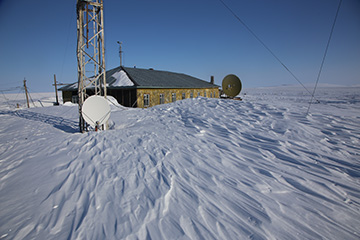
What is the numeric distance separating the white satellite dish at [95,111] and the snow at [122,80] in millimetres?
10362

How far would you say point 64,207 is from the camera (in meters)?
3.05

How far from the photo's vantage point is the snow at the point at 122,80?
59.8 feet

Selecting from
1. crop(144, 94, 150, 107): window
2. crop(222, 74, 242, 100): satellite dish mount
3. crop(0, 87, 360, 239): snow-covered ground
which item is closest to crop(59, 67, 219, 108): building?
crop(144, 94, 150, 107): window

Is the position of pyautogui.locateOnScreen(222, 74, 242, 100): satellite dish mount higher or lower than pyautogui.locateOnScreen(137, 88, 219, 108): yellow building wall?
higher

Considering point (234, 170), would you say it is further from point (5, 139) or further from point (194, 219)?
point (5, 139)

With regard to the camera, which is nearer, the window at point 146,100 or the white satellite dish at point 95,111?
the white satellite dish at point 95,111

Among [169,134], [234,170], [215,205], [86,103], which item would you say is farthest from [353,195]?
[86,103]

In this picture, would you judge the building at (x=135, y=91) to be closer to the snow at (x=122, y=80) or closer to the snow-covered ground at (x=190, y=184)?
the snow at (x=122, y=80)

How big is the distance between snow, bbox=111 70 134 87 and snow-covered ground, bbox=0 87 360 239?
12.6 meters

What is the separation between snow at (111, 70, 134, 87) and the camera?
18219 millimetres

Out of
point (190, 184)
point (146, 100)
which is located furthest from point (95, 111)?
point (146, 100)

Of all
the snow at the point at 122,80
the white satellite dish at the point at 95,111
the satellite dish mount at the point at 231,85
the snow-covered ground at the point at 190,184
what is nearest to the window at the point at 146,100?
the snow at the point at 122,80

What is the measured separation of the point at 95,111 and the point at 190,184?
6488mm

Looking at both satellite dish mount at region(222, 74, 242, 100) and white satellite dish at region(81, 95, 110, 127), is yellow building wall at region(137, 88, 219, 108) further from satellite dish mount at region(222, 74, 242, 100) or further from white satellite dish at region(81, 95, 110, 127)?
white satellite dish at region(81, 95, 110, 127)
